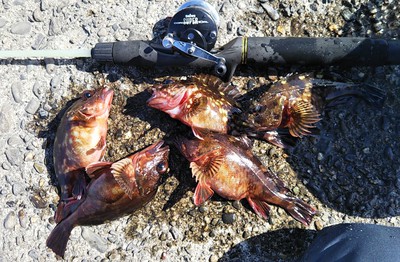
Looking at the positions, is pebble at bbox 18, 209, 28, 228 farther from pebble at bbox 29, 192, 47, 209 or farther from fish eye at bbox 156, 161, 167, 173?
fish eye at bbox 156, 161, 167, 173

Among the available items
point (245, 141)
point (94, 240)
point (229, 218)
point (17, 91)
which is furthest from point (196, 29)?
point (94, 240)

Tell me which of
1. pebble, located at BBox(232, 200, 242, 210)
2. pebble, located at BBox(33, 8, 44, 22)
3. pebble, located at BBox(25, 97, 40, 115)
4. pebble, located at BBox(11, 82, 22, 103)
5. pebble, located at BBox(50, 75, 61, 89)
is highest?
pebble, located at BBox(33, 8, 44, 22)

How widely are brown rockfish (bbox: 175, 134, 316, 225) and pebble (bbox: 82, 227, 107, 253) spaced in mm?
987

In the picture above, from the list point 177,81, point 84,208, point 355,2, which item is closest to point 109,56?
point 177,81

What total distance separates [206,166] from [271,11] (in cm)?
161

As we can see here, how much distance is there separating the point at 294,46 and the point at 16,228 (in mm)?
3013

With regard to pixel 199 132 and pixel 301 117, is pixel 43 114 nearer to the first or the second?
pixel 199 132

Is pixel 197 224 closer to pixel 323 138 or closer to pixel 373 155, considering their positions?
pixel 323 138

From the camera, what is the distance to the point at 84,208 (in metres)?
3.84

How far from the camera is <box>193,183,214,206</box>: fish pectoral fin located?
148 inches

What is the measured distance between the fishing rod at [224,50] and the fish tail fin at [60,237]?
150cm

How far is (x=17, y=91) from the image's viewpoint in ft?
14.2

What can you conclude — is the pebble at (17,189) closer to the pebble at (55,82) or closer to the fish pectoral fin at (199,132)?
the pebble at (55,82)

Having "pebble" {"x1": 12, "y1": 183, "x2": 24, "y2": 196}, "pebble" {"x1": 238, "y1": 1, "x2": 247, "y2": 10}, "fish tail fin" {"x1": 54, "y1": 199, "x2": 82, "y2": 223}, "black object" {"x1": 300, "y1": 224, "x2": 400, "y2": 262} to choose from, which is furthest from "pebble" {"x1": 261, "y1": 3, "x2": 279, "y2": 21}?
"pebble" {"x1": 12, "y1": 183, "x2": 24, "y2": 196}
